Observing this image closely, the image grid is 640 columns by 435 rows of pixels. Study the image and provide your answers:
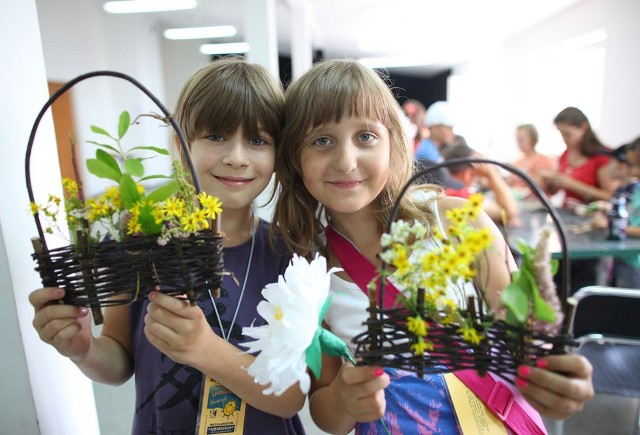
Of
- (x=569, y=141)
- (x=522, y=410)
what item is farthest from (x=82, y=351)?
(x=569, y=141)

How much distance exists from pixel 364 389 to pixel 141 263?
385 millimetres

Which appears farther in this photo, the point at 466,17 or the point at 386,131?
the point at 466,17

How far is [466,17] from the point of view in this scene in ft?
22.6

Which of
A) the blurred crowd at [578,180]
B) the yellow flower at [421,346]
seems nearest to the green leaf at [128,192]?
the yellow flower at [421,346]

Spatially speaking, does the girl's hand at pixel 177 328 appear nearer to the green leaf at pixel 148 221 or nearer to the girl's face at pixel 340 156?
the green leaf at pixel 148 221

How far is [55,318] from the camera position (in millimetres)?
672

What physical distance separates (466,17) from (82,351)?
770 cm

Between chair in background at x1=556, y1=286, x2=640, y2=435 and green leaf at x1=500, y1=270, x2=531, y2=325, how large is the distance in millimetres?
874

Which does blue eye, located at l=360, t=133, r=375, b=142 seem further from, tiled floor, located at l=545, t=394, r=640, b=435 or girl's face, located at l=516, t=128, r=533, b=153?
girl's face, located at l=516, t=128, r=533, b=153

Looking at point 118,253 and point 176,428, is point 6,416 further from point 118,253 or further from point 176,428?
point 118,253

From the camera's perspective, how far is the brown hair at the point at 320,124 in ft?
2.87

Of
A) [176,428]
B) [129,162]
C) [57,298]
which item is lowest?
[176,428]

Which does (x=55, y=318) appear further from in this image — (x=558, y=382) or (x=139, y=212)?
(x=558, y=382)

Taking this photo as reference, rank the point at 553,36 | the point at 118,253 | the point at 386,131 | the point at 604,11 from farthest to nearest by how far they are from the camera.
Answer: the point at 553,36
the point at 604,11
the point at 386,131
the point at 118,253
